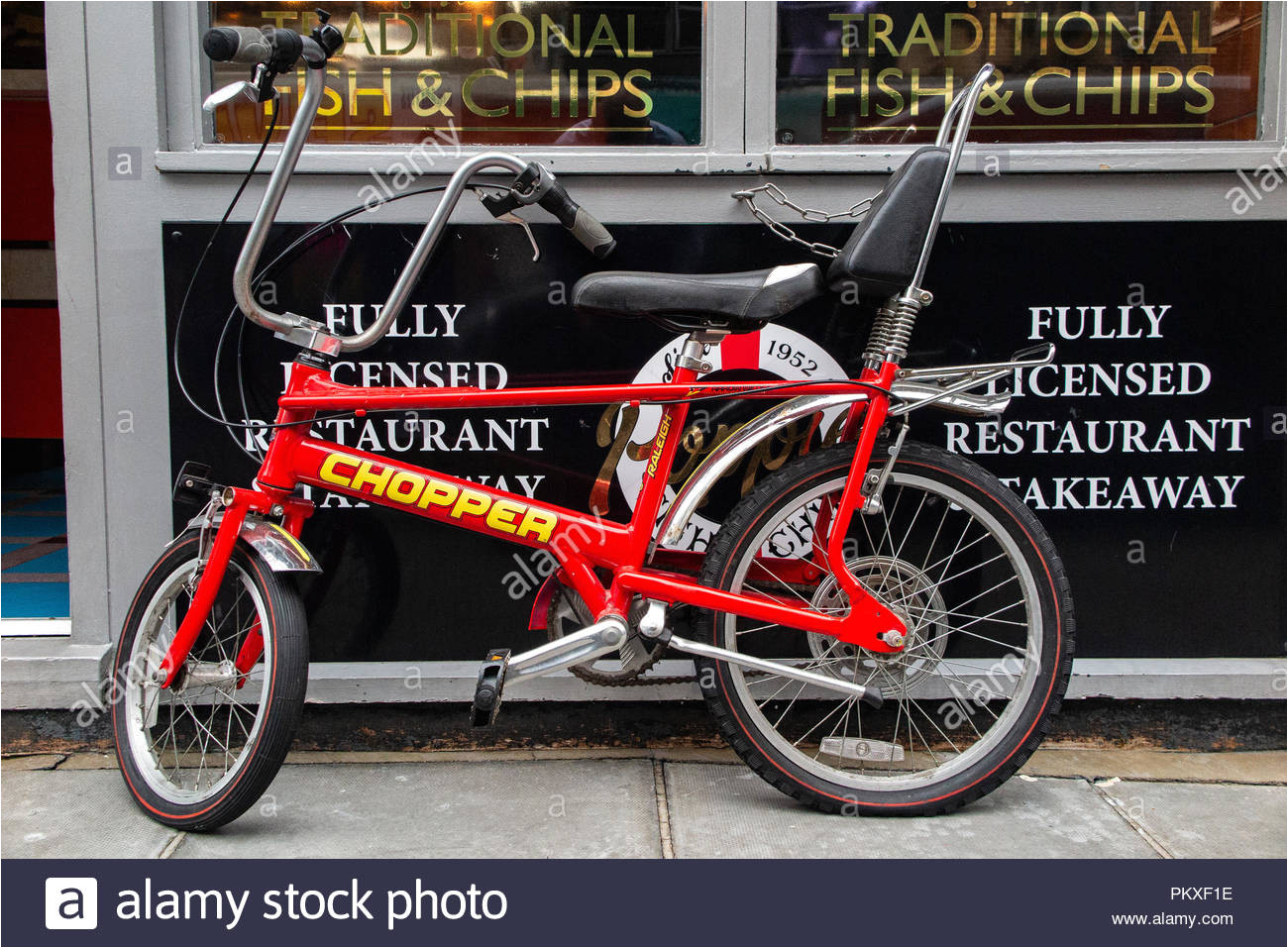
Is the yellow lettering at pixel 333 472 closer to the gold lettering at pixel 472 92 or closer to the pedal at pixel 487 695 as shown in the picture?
the pedal at pixel 487 695

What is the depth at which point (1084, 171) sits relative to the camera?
10.2ft

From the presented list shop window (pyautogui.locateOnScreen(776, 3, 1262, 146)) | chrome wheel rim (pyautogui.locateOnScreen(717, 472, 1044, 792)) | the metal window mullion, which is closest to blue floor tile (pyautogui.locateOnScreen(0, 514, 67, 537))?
chrome wheel rim (pyautogui.locateOnScreen(717, 472, 1044, 792))

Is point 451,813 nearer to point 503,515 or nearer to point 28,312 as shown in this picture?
point 503,515

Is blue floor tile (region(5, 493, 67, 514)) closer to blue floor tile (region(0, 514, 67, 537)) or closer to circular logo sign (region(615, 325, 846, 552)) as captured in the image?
blue floor tile (region(0, 514, 67, 537))

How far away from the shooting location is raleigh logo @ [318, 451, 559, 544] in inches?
106

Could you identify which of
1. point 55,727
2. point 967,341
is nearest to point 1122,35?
point 967,341

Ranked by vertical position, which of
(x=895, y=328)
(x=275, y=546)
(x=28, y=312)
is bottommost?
(x=275, y=546)

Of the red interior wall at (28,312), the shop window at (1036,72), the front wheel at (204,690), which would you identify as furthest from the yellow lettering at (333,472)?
the red interior wall at (28,312)

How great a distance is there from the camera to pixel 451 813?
9.00 ft

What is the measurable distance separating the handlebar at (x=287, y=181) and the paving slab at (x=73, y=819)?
1350 mm

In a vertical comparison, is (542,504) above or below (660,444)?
below

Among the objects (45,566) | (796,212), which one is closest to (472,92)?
(796,212)

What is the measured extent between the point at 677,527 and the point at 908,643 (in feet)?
2.27

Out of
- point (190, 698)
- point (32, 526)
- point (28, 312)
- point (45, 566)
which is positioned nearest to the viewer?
point (190, 698)
